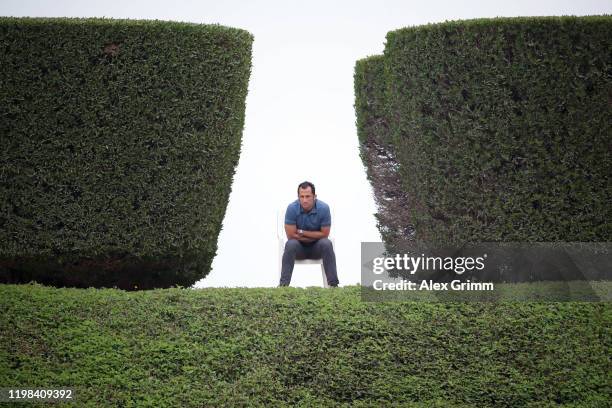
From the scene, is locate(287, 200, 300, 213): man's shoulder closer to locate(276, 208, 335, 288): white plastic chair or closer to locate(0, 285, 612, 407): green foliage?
locate(276, 208, 335, 288): white plastic chair

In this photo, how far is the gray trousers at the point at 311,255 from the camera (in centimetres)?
1157

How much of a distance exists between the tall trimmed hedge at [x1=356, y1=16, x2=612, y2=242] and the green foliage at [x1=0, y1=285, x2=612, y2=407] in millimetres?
1023

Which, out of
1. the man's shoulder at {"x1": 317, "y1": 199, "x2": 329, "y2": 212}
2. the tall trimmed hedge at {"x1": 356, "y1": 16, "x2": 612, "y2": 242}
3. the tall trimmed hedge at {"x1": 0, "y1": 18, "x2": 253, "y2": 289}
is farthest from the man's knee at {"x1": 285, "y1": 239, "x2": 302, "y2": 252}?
the tall trimmed hedge at {"x1": 356, "y1": 16, "x2": 612, "y2": 242}

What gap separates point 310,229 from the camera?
1212 centimetres

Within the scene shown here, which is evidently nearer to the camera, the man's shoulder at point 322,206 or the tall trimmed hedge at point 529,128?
the tall trimmed hedge at point 529,128

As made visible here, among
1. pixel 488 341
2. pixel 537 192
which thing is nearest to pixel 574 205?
pixel 537 192

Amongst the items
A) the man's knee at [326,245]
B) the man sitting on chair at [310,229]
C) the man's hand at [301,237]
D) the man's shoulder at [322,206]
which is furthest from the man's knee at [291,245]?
the man's shoulder at [322,206]

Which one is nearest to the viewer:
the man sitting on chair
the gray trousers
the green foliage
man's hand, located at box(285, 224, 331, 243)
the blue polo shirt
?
the green foliage

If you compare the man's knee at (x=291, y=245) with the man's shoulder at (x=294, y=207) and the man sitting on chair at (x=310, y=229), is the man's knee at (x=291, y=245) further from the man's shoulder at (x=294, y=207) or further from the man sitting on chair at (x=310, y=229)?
the man's shoulder at (x=294, y=207)

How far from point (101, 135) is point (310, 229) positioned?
3.85m

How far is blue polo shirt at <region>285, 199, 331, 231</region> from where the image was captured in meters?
12.1

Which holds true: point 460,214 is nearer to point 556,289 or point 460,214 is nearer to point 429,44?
point 556,289

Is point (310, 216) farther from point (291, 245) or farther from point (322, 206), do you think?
point (291, 245)

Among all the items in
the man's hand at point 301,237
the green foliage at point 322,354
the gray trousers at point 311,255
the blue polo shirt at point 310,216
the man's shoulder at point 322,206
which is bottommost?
the green foliage at point 322,354
